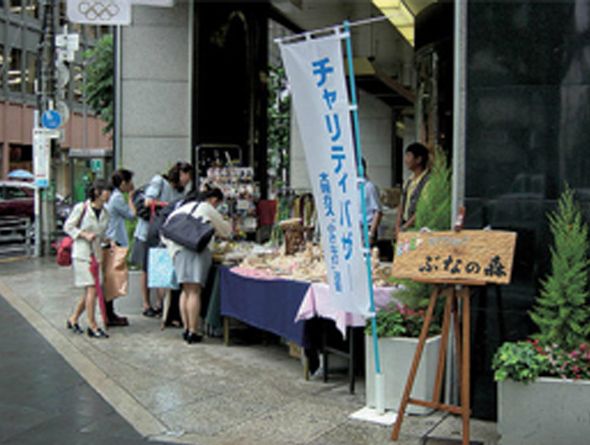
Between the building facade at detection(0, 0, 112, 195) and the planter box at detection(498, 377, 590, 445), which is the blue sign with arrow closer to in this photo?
the planter box at detection(498, 377, 590, 445)

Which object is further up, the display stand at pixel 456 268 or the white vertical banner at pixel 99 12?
the white vertical banner at pixel 99 12

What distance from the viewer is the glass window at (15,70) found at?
39719mm

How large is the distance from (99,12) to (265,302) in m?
5.25

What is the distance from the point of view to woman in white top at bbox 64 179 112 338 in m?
8.96

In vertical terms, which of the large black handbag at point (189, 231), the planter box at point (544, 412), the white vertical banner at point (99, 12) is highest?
the white vertical banner at point (99, 12)

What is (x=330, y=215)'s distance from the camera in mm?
5906

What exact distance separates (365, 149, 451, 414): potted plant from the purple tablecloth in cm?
107

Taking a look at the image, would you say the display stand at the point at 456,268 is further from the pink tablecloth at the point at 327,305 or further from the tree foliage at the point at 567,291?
the pink tablecloth at the point at 327,305

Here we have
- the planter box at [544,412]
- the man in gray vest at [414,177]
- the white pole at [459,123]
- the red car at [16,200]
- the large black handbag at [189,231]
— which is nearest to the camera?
the planter box at [544,412]

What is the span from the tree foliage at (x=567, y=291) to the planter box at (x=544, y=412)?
36 cm

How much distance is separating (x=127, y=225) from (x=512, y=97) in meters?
6.82

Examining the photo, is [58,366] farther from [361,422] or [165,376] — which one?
[361,422]

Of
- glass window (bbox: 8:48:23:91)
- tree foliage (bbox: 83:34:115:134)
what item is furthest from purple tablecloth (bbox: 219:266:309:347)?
glass window (bbox: 8:48:23:91)

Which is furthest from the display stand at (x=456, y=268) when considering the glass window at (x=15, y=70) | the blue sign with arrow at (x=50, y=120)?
the glass window at (x=15, y=70)
